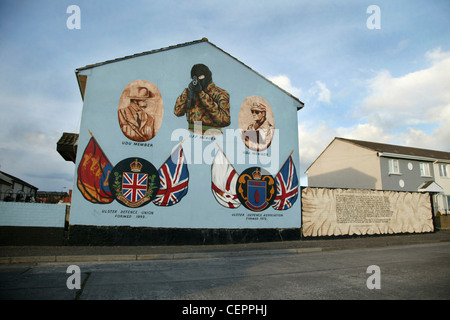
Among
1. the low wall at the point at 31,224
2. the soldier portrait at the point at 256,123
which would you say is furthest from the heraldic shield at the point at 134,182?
the soldier portrait at the point at 256,123

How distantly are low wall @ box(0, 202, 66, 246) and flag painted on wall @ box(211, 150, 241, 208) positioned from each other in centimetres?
608

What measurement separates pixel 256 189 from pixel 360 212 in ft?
21.2

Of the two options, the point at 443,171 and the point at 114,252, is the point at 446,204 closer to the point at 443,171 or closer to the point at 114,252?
the point at 443,171

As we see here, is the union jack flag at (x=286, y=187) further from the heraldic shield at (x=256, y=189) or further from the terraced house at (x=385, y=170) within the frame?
the terraced house at (x=385, y=170)

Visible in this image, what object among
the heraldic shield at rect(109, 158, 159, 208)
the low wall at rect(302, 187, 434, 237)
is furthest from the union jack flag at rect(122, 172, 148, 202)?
the low wall at rect(302, 187, 434, 237)

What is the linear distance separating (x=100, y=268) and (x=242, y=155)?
8015 mm

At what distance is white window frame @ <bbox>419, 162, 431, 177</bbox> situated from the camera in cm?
2746

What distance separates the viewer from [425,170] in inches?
1091

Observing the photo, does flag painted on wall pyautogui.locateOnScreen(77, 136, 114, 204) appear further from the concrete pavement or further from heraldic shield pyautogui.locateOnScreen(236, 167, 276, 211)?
heraldic shield pyautogui.locateOnScreen(236, 167, 276, 211)

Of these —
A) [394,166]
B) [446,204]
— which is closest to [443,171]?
[446,204]

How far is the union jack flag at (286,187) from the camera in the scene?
13.7m

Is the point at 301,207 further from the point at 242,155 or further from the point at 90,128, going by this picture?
the point at 90,128

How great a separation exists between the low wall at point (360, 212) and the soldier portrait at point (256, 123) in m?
3.39
